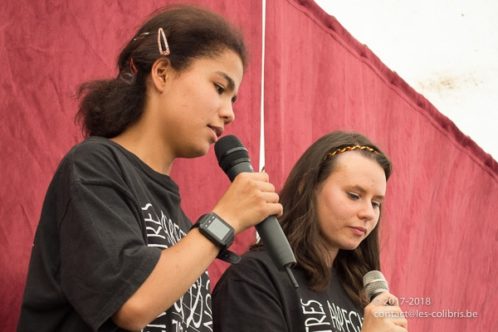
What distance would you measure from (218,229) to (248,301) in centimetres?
41

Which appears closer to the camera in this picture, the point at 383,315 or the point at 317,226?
the point at 383,315

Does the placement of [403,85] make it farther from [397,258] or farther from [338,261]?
[338,261]

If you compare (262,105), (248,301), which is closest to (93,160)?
(248,301)

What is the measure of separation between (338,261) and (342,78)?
708 mm

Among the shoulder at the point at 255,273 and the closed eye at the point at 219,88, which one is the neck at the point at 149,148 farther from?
the shoulder at the point at 255,273

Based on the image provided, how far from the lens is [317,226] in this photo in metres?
1.70

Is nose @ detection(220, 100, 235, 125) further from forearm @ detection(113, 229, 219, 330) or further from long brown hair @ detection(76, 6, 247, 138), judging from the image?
forearm @ detection(113, 229, 219, 330)

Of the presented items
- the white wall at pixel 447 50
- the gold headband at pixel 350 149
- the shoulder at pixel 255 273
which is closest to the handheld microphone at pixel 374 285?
the shoulder at pixel 255 273

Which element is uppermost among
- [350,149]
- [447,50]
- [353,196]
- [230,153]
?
[447,50]

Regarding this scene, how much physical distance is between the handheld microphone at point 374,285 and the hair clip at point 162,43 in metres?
0.53

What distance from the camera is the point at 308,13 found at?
2229 millimetres

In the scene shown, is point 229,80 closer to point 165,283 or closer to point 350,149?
point 165,283

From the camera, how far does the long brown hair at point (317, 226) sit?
5.33 feet

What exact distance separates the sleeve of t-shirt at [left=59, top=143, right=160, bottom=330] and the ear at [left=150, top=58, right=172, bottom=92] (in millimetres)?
230
